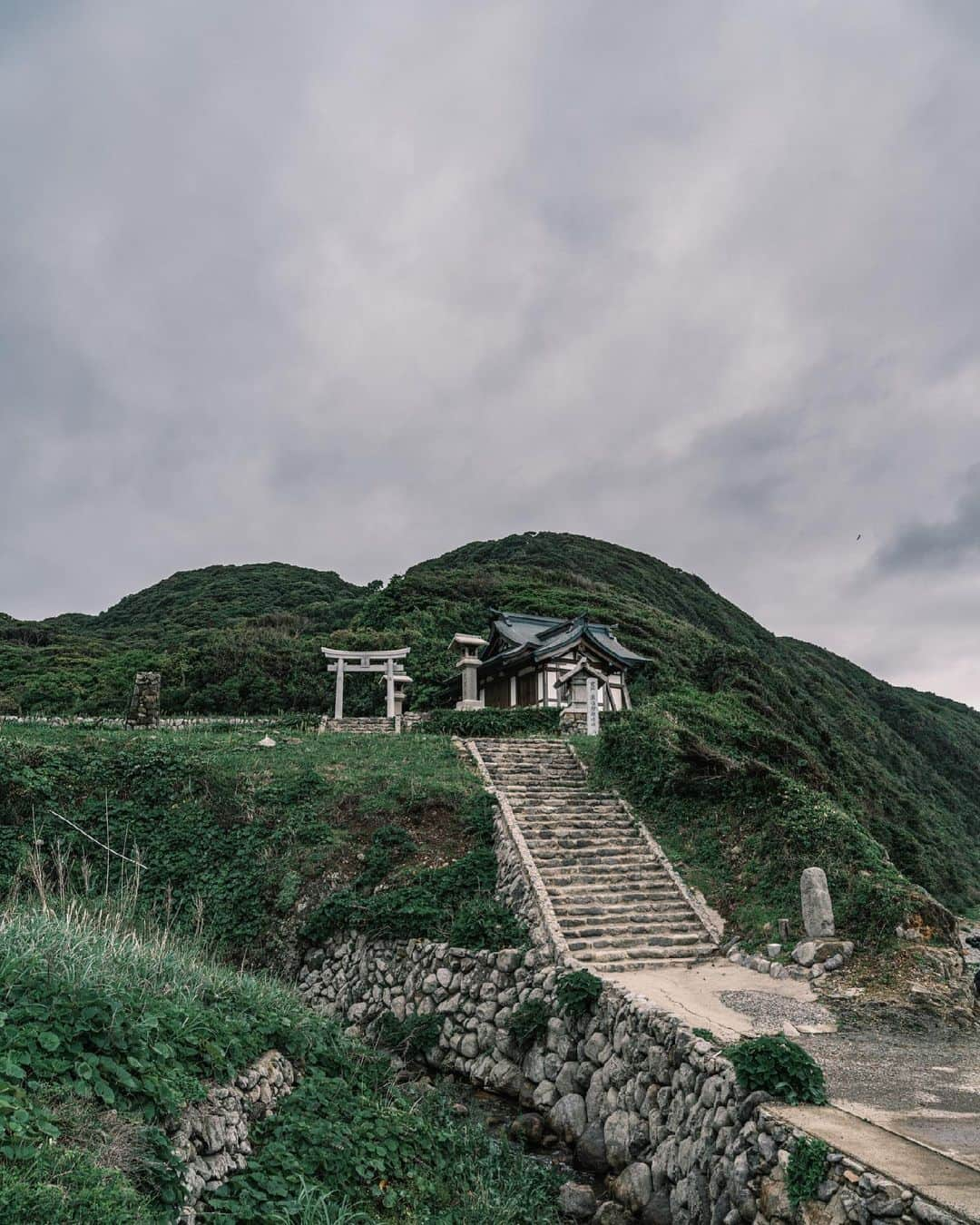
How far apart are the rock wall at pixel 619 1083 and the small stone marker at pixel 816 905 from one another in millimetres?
3222

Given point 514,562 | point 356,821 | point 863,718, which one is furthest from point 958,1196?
point 514,562

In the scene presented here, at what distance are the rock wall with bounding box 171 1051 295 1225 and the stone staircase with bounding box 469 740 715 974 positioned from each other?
198 inches

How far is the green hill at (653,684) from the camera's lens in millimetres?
16328

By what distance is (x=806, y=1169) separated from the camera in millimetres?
5234

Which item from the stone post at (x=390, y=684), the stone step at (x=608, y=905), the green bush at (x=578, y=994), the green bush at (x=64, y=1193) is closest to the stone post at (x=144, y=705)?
the stone post at (x=390, y=684)

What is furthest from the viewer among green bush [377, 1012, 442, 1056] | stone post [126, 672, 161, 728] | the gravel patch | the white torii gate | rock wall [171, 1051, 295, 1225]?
the white torii gate

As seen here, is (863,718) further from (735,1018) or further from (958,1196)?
(958,1196)

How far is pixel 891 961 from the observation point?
9.61 m

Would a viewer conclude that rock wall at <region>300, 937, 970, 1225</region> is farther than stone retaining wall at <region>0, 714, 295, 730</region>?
No

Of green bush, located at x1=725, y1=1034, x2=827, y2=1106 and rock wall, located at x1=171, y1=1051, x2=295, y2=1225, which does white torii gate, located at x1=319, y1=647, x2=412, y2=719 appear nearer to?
rock wall, located at x1=171, y1=1051, x2=295, y2=1225

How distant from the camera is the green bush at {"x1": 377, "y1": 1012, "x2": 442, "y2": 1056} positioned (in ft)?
33.1

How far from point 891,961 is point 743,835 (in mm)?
3690

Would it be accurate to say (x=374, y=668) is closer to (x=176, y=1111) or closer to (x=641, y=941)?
(x=641, y=941)

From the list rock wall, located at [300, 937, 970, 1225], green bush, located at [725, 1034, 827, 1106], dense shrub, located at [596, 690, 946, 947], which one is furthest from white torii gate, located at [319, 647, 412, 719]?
green bush, located at [725, 1034, 827, 1106]
